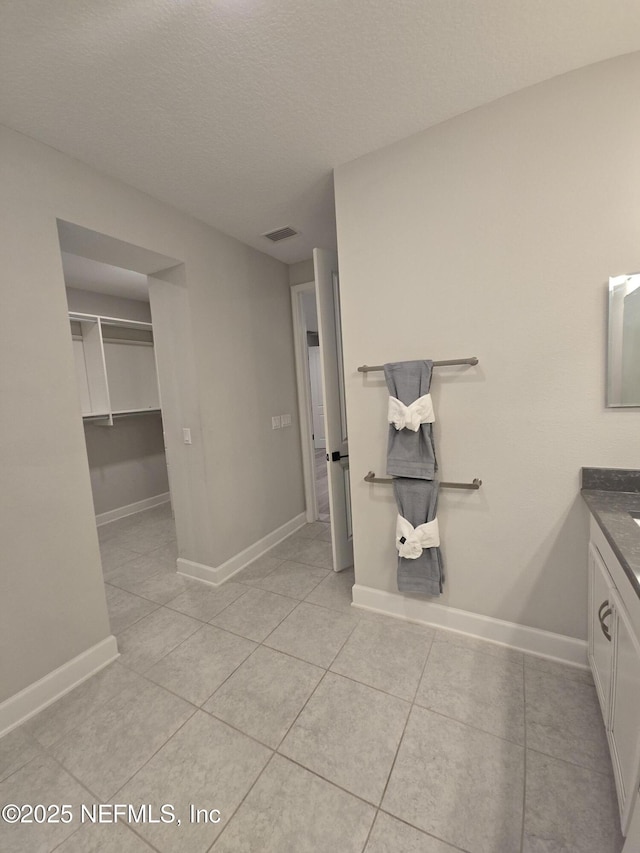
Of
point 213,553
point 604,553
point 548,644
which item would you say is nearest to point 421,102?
point 604,553

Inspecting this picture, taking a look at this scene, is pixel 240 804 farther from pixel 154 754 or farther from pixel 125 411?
pixel 125 411

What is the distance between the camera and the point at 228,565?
8.54ft

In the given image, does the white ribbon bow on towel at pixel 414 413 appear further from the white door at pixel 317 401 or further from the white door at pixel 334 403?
the white door at pixel 317 401

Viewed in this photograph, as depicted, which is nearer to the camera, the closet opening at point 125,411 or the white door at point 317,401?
the closet opening at point 125,411

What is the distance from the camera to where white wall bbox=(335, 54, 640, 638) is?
4.59ft

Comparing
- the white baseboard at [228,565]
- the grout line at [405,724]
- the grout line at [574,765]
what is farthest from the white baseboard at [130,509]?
the grout line at [574,765]

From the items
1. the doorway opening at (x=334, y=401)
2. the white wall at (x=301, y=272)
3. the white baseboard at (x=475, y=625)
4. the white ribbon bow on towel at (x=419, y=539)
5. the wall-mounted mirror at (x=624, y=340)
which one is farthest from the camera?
the white wall at (x=301, y=272)

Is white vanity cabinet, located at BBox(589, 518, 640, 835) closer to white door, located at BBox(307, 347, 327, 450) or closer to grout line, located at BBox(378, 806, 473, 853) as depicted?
grout line, located at BBox(378, 806, 473, 853)

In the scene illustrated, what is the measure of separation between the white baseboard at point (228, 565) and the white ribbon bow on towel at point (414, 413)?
5.70ft

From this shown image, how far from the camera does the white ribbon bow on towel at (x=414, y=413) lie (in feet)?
5.49

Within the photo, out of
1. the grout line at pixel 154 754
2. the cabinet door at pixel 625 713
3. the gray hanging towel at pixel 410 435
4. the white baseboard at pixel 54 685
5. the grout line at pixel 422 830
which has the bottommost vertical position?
the grout line at pixel 422 830

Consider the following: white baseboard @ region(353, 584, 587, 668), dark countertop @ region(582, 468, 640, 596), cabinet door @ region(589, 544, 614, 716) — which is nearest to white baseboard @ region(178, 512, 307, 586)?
white baseboard @ region(353, 584, 587, 668)

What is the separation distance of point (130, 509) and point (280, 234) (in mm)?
3493

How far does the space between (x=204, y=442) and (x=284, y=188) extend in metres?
1.67
